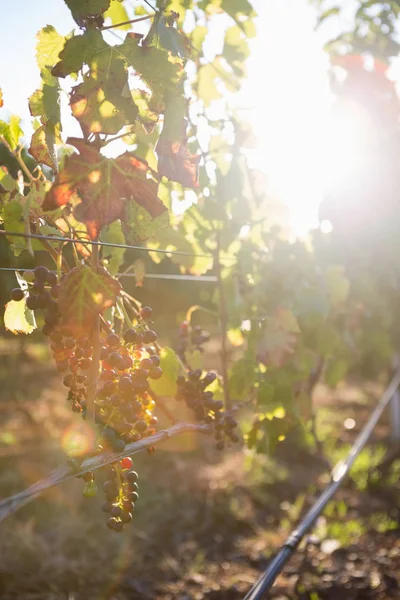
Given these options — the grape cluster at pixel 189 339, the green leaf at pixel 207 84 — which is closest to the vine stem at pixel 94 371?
the grape cluster at pixel 189 339

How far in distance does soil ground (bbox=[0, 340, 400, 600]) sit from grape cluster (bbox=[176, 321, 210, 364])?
0.46 meters

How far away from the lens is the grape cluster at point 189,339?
2.24m

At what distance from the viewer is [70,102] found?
4.02 feet

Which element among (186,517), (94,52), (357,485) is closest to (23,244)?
(94,52)

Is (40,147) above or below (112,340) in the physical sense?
above

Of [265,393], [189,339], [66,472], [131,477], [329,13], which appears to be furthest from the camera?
[329,13]

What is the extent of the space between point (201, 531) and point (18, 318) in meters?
3.51

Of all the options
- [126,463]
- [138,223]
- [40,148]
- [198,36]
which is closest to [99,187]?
[138,223]

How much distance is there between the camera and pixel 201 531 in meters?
4.48

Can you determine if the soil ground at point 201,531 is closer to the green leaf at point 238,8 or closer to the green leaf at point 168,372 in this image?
the green leaf at point 168,372

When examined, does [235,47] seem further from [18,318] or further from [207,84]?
[18,318]

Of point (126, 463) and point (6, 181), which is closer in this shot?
point (126, 463)

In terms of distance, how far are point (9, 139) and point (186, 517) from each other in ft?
12.6

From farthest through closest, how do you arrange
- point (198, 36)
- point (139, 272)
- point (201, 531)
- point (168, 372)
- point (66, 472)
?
1. point (201, 531)
2. point (198, 36)
3. point (139, 272)
4. point (168, 372)
5. point (66, 472)
